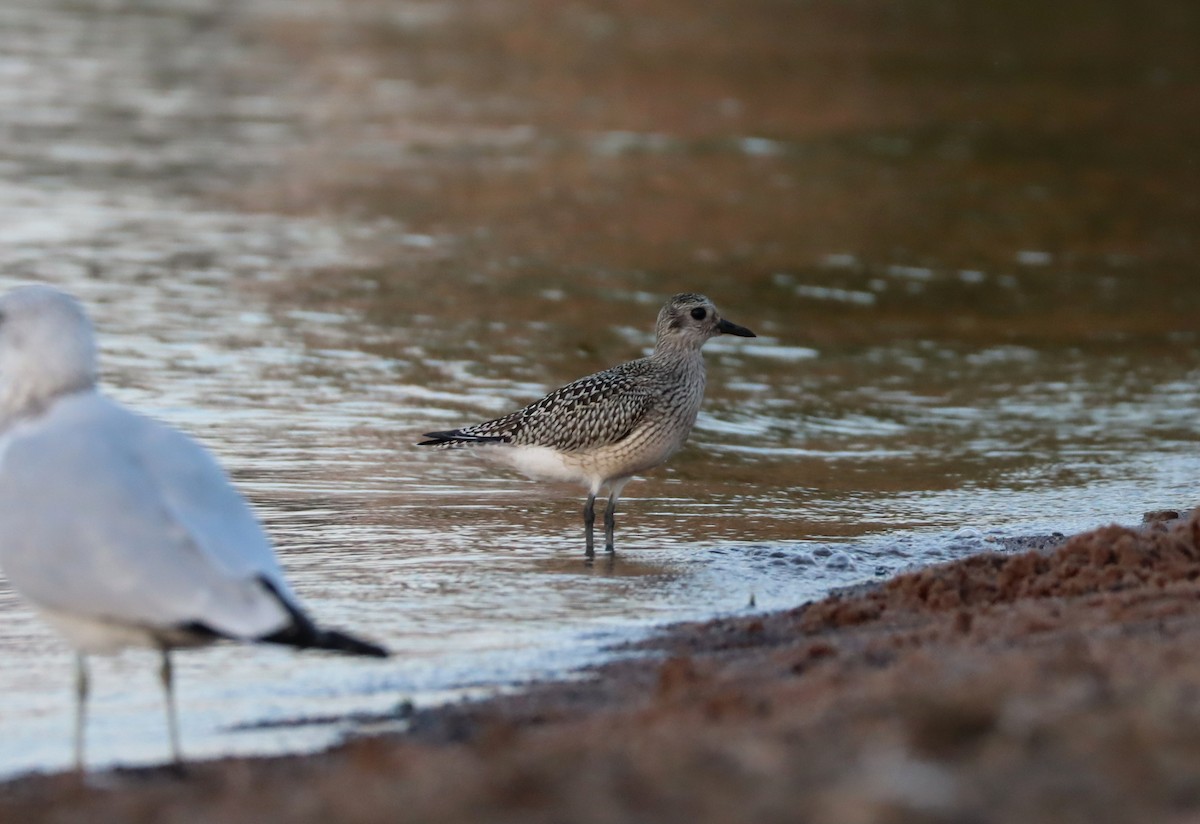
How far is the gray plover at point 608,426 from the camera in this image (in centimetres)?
823

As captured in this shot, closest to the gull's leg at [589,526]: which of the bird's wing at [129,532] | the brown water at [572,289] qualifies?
the brown water at [572,289]

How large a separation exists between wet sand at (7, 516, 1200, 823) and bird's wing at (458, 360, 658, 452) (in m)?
2.00

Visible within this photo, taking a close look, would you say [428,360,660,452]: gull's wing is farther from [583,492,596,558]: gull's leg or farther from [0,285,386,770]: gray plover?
[0,285,386,770]: gray plover

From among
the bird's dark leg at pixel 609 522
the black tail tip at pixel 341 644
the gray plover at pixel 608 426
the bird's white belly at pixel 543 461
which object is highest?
the gray plover at pixel 608 426

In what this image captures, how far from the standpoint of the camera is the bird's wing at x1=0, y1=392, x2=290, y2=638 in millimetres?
4461

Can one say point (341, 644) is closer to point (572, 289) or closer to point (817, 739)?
point (817, 739)

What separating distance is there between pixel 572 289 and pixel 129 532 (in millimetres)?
9392

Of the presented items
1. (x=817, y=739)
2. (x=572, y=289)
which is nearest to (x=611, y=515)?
(x=817, y=739)

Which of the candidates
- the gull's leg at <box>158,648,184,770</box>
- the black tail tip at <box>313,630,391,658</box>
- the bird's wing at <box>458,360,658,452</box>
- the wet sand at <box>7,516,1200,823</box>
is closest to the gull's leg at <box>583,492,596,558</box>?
the bird's wing at <box>458,360,658,452</box>

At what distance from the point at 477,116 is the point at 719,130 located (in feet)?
9.24

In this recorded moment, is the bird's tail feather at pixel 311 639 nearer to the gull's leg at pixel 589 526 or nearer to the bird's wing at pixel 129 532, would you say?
the bird's wing at pixel 129 532

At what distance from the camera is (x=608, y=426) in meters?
8.20

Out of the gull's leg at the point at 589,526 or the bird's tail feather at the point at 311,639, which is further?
the gull's leg at the point at 589,526

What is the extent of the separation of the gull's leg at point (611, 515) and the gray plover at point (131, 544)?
324 centimetres
